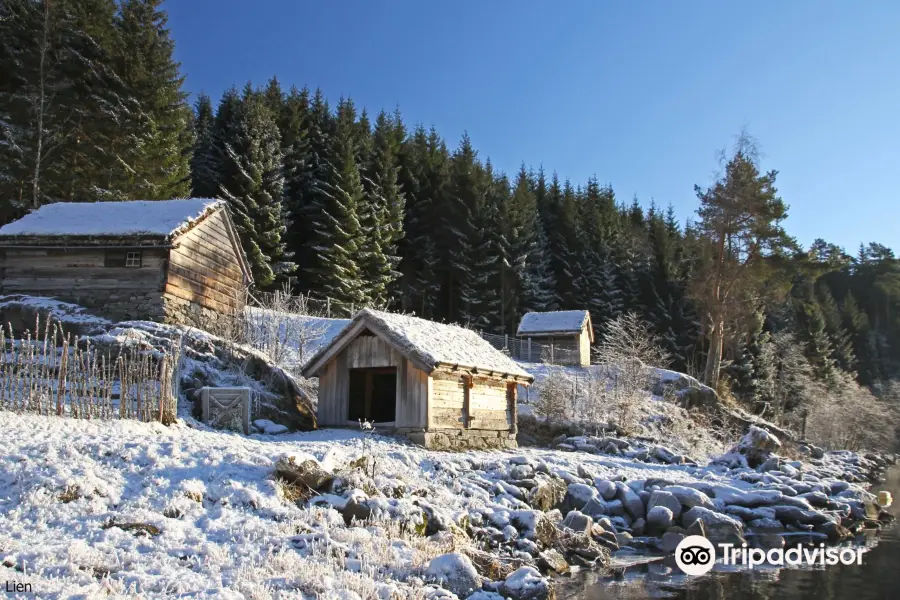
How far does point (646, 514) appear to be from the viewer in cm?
1691

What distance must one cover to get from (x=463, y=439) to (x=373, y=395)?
506 centimetres

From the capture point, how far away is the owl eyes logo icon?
13.6m

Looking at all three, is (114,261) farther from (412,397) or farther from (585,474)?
(585,474)

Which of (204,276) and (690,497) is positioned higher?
(204,276)

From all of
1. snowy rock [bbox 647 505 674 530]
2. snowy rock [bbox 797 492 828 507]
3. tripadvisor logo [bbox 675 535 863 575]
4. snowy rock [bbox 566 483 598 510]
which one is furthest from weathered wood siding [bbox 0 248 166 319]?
snowy rock [bbox 797 492 828 507]

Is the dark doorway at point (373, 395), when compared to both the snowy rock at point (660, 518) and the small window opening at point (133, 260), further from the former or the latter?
the snowy rock at point (660, 518)

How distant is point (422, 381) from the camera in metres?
19.5

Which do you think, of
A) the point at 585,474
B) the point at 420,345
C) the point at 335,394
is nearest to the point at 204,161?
the point at 335,394

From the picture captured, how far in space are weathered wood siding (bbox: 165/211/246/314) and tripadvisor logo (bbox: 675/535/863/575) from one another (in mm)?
17771

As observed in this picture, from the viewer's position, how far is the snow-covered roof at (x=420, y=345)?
63.5 feet

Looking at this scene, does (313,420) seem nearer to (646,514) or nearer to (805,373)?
(646,514)

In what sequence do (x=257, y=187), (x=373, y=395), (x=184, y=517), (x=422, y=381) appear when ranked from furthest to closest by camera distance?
(x=257, y=187) < (x=373, y=395) < (x=422, y=381) < (x=184, y=517)

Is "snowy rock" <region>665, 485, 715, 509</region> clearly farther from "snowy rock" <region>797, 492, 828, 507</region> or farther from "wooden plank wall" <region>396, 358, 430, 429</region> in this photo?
"wooden plank wall" <region>396, 358, 430, 429</region>

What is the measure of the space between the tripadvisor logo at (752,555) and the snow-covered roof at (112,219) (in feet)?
59.5
